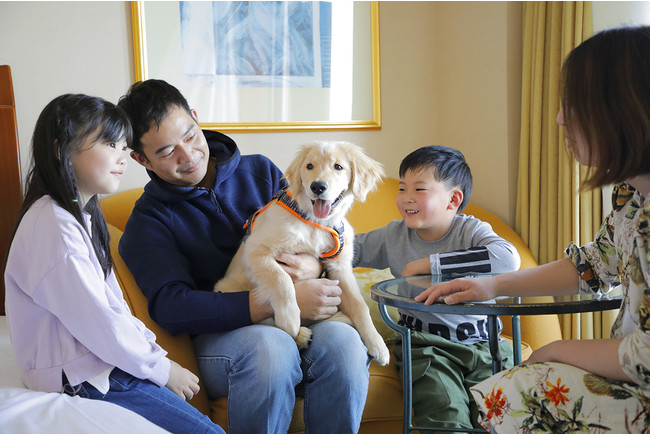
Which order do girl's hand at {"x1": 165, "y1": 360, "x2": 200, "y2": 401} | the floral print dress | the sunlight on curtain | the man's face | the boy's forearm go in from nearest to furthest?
the floral print dress
the boy's forearm
girl's hand at {"x1": 165, "y1": 360, "x2": 200, "y2": 401}
the man's face
the sunlight on curtain

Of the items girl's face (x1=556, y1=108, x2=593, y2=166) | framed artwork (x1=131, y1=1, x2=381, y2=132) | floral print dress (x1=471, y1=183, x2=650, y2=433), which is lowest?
floral print dress (x1=471, y1=183, x2=650, y2=433)

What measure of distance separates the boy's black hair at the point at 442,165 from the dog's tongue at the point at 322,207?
13.3 inches

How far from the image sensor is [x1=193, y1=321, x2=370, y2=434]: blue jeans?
1.45 m

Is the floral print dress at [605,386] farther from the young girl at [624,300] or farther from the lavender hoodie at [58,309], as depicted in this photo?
the lavender hoodie at [58,309]

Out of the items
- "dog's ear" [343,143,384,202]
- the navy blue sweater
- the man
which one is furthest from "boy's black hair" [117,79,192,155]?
"dog's ear" [343,143,384,202]

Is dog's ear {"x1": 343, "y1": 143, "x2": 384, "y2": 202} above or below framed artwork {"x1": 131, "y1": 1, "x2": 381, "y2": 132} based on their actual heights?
below

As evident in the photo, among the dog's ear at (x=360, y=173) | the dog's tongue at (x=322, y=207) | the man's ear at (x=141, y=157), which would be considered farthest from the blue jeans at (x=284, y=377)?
the man's ear at (x=141, y=157)

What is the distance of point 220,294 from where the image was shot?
1.62 meters

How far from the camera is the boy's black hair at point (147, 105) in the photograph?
1684mm

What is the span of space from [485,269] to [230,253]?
82cm

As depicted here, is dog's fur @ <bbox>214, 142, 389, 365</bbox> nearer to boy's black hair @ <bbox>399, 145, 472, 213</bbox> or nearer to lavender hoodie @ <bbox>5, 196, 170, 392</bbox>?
boy's black hair @ <bbox>399, 145, 472, 213</bbox>

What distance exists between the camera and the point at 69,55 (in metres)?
2.49

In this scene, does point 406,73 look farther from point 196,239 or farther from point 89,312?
point 89,312

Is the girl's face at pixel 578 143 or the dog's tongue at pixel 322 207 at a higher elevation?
Answer: the girl's face at pixel 578 143
